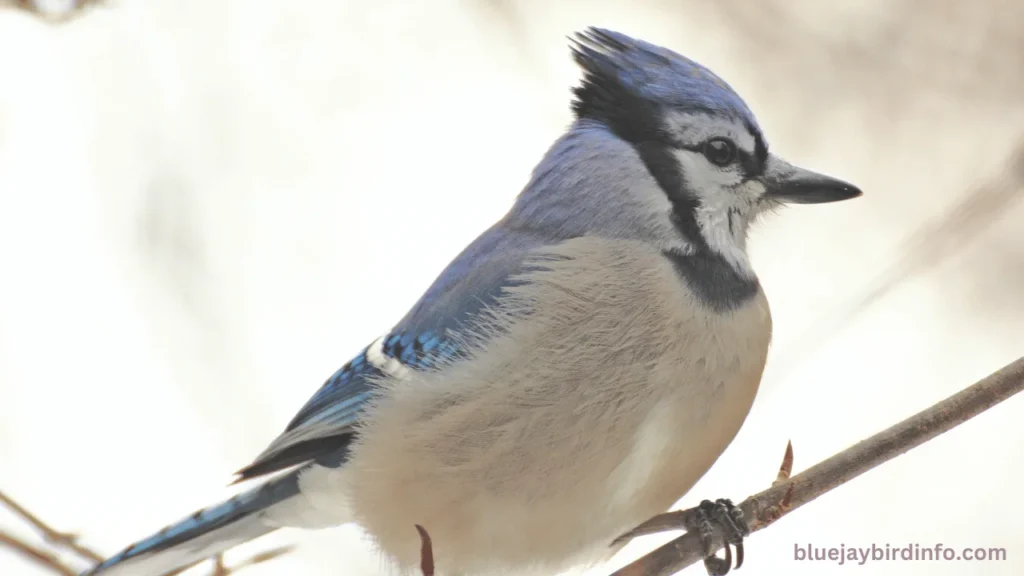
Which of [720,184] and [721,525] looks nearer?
[721,525]

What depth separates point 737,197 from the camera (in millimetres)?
1360

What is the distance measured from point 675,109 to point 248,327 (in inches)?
34.9

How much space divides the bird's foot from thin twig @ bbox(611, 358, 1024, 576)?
0.25 ft

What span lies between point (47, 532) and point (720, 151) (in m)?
0.92

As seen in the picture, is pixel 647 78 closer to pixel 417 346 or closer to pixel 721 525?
pixel 417 346

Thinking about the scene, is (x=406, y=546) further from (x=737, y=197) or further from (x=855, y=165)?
(x=855, y=165)

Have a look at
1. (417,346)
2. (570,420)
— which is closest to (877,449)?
(570,420)

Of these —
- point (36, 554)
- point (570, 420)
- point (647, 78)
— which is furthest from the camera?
Answer: point (647, 78)

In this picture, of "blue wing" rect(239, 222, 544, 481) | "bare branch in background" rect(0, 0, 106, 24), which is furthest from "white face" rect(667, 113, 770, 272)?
"bare branch in background" rect(0, 0, 106, 24)

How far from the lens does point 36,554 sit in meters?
1.03

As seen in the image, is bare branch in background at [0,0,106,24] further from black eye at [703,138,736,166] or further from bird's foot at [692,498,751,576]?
bird's foot at [692,498,751,576]

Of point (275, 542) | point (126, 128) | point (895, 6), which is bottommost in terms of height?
point (275, 542)

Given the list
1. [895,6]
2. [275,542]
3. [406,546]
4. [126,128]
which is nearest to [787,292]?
[895,6]

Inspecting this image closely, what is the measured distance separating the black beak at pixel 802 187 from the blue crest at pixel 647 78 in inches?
2.9
